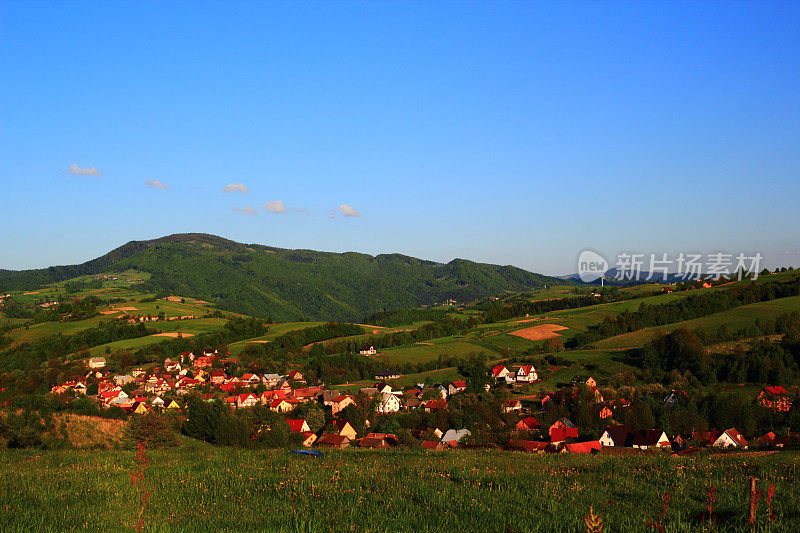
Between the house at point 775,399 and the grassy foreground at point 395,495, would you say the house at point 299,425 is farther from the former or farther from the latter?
the house at point 775,399

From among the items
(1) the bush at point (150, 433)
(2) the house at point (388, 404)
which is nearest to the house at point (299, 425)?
(2) the house at point (388, 404)

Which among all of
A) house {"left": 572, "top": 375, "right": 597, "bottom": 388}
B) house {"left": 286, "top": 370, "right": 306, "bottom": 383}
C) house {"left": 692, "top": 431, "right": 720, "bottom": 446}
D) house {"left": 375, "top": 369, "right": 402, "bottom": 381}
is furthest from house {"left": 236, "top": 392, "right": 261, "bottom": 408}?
house {"left": 692, "top": 431, "right": 720, "bottom": 446}

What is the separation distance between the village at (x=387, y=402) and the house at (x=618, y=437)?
71 mm

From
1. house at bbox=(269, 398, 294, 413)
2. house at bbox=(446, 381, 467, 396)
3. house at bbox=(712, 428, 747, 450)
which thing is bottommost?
house at bbox=(269, 398, 294, 413)

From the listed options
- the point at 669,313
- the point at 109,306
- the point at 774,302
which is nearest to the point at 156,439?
the point at 669,313

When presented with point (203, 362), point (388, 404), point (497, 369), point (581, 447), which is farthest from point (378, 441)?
point (203, 362)

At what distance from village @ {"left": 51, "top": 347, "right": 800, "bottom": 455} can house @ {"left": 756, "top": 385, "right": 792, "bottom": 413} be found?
0.27 feet

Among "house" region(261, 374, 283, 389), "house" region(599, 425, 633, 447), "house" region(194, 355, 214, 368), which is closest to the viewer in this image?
"house" region(599, 425, 633, 447)

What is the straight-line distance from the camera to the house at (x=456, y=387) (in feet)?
224

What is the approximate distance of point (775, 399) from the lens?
Result: 151 ft

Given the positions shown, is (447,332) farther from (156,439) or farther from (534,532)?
(534,532)

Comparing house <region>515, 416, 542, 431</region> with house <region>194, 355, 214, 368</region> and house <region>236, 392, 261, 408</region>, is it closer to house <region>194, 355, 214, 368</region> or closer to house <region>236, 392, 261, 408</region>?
house <region>236, 392, 261, 408</region>

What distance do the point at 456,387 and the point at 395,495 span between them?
63.9 meters

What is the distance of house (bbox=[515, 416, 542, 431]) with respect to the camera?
44.7 metres
